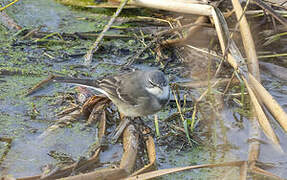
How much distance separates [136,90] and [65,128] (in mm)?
1030

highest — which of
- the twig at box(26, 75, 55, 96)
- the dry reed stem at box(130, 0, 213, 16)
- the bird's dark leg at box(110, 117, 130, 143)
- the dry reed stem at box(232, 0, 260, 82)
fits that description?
the dry reed stem at box(130, 0, 213, 16)

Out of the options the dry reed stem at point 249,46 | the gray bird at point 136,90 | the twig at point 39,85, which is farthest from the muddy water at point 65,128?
the dry reed stem at point 249,46

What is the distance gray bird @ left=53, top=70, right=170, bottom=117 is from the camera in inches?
Answer: 213

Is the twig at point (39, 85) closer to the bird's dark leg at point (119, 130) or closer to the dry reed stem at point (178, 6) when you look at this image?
the bird's dark leg at point (119, 130)

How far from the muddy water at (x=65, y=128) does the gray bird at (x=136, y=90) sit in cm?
32

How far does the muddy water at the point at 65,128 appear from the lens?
484 centimetres

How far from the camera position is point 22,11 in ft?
27.5

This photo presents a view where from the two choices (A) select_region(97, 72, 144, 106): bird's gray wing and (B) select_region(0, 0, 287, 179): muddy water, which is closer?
(B) select_region(0, 0, 287, 179): muddy water

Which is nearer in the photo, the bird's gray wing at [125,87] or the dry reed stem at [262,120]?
the dry reed stem at [262,120]

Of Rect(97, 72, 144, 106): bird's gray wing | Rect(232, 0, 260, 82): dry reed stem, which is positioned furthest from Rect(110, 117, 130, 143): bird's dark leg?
Rect(232, 0, 260, 82): dry reed stem

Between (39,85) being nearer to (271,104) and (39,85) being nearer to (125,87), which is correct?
(125,87)

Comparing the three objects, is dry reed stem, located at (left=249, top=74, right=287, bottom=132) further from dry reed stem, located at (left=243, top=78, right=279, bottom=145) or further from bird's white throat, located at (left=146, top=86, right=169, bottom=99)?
bird's white throat, located at (left=146, top=86, right=169, bottom=99)

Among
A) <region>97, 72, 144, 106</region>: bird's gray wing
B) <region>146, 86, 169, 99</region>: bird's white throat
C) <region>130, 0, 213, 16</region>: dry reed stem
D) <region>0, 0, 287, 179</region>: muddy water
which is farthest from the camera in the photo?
<region>130, 0, 213, 16</region>: dry reed stem

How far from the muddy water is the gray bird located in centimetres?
32
